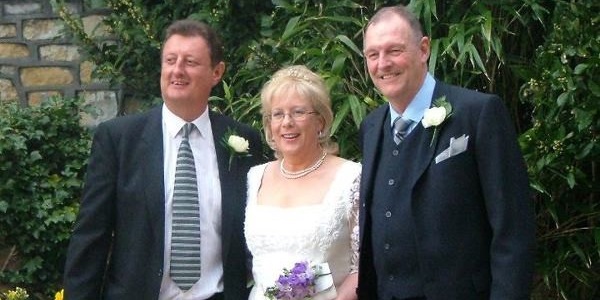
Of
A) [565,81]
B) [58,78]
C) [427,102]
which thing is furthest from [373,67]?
[58,78]

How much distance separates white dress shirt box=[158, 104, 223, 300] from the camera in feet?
11.6

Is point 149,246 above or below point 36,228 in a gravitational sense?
above

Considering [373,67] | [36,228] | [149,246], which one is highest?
[373,67]

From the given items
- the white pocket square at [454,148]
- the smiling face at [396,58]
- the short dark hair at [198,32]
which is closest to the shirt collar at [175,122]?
the short dark hair at [198,32]

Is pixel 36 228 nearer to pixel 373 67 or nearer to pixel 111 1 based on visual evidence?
pixel 111 1

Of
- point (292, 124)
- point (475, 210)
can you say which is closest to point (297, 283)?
point (292, 124)

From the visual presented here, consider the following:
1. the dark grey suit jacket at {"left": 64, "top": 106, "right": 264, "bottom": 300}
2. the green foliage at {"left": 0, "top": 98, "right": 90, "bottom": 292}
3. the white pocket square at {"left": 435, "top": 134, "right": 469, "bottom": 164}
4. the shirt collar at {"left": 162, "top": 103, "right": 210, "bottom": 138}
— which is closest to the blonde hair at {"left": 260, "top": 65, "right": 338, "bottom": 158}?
the shirt collar at {"left": 162, "top": 103, "right": 210, "bottom": 138}

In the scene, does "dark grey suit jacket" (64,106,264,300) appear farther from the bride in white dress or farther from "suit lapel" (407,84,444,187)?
"suit lapel" (407,84,444,187)

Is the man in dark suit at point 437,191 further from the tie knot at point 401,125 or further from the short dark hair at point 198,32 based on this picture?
the short dark hair at point 198,32

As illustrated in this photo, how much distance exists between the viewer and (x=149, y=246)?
3.49 meters

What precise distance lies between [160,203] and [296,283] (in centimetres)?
54

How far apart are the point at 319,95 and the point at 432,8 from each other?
120cm

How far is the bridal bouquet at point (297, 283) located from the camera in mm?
3363

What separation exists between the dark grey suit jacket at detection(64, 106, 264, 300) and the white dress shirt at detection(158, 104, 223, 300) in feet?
0.09
